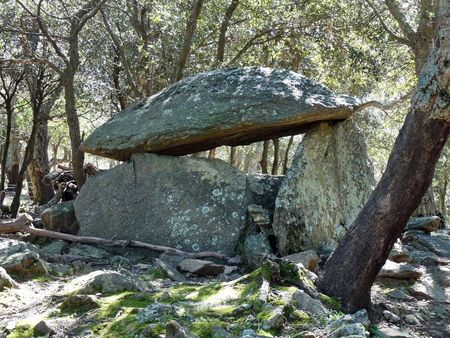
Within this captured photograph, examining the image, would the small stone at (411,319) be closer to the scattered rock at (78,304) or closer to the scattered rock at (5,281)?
Answer: the scattered rock at (78,304)

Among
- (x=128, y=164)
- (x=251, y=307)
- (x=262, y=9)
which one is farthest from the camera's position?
(x=262, y=9)

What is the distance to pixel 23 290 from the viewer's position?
18.0 feet

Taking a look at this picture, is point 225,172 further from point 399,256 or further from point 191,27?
point 191,27

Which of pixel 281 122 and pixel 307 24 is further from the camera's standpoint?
pixel 307 24

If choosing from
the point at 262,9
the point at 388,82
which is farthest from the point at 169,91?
the point at 388,82

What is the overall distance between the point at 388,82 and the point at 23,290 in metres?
14.4

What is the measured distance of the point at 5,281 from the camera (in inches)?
215

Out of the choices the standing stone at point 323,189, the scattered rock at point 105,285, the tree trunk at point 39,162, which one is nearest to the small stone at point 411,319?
the standing stone at point 323,189

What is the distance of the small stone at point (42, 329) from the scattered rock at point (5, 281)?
1527 millimetres

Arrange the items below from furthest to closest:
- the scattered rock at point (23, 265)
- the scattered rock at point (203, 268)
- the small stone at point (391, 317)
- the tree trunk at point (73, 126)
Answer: the tree trunk at point (73, 126) → the scattered rock at point (203, 268) → the scattered rock at point (23, 265) → the small stone at point (391, 317)

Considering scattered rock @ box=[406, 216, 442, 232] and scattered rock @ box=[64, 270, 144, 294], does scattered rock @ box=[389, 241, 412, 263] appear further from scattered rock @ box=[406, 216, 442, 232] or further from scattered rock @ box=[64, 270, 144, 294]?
scattered rock @ box=[64, 270, 144, 294]

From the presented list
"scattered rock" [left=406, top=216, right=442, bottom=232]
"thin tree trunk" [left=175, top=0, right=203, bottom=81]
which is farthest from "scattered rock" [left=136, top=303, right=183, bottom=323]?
"thin tree trunk" [left=175, top=0, right=203, bottom=81]

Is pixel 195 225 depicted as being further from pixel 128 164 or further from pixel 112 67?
pixel 112 67

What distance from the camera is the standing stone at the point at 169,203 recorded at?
864 cm
